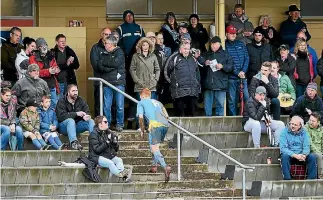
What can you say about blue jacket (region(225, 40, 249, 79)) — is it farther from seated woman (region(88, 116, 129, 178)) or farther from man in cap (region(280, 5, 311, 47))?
seated woman (region(88, 116, 129, 178))

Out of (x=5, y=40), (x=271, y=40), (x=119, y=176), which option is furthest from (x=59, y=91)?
(x=271, y=40)

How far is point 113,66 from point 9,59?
6.54 ft

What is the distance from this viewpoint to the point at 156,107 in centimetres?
2162

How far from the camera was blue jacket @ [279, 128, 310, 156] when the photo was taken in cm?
2209

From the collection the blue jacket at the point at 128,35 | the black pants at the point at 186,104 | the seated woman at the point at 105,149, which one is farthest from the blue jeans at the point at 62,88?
the seated woman at the point at 105,149

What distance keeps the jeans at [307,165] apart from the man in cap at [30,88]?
4.47 metres

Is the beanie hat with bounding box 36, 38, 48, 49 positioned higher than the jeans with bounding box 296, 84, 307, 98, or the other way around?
the beanie hat with bounding box 36, 38, 48, 49

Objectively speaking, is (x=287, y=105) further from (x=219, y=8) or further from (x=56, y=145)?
(x=56, y=145)

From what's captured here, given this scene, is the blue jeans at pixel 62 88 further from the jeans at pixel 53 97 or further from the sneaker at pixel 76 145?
the sneaker at pixel 76 145

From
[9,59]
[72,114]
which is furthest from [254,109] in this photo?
[9,59]

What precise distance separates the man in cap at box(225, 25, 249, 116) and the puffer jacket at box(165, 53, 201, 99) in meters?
1.04

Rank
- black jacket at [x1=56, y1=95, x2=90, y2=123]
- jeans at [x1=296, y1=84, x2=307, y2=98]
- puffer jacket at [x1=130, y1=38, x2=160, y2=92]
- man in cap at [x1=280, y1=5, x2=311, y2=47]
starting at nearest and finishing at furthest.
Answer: black jacket at [x1=56, y1=95, x2=90, y2=123] < puffer jacket at [x1=130, y1=38, x2=160, y2=92] < jeans at [x1=296, y1=84, x2=307, y2=98] < man in cap at [x1=280, y1=5, x2=311, y2=47]

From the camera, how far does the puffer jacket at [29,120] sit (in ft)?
71.5

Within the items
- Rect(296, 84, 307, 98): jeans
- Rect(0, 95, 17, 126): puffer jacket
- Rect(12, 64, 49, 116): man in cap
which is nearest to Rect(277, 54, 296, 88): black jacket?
Rect(296, 84, 307, 98): jeans
